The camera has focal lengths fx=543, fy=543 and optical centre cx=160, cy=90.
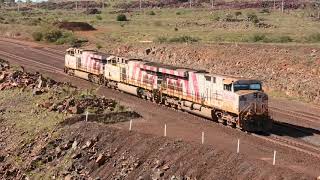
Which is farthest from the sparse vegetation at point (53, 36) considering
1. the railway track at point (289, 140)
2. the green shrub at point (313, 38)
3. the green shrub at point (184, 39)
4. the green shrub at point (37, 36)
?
the green shrub at point (313, 38)

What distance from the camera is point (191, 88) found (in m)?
39.3

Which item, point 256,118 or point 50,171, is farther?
point 256,118

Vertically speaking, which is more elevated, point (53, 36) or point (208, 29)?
point (208, 29)

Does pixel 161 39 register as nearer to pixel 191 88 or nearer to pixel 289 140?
pixel 191 88

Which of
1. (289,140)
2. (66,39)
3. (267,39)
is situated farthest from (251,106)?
(66,39)

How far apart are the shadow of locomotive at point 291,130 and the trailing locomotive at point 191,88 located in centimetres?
96

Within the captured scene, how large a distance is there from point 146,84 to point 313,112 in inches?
541

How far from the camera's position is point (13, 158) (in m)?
33.2

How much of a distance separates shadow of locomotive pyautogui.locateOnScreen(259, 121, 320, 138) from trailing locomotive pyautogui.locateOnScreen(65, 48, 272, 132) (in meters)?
0.96

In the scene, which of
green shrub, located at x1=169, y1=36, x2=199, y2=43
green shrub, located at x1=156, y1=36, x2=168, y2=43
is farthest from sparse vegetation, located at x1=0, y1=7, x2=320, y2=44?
green shrub, located at x1=156, y1=36, x2=168, y2=43

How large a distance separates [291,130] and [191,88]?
7.83 metres

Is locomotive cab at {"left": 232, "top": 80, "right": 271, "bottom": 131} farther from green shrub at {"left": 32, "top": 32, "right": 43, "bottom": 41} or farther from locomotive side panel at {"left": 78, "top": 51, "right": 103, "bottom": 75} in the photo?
green shrub at {"left": 32, "top": 32, "right": 43, "bottom": 41}

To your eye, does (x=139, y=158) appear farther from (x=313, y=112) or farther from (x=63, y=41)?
(x=63, y=41)

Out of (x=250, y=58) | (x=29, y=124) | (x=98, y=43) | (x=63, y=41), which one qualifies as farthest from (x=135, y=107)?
(x=63, y=41)
